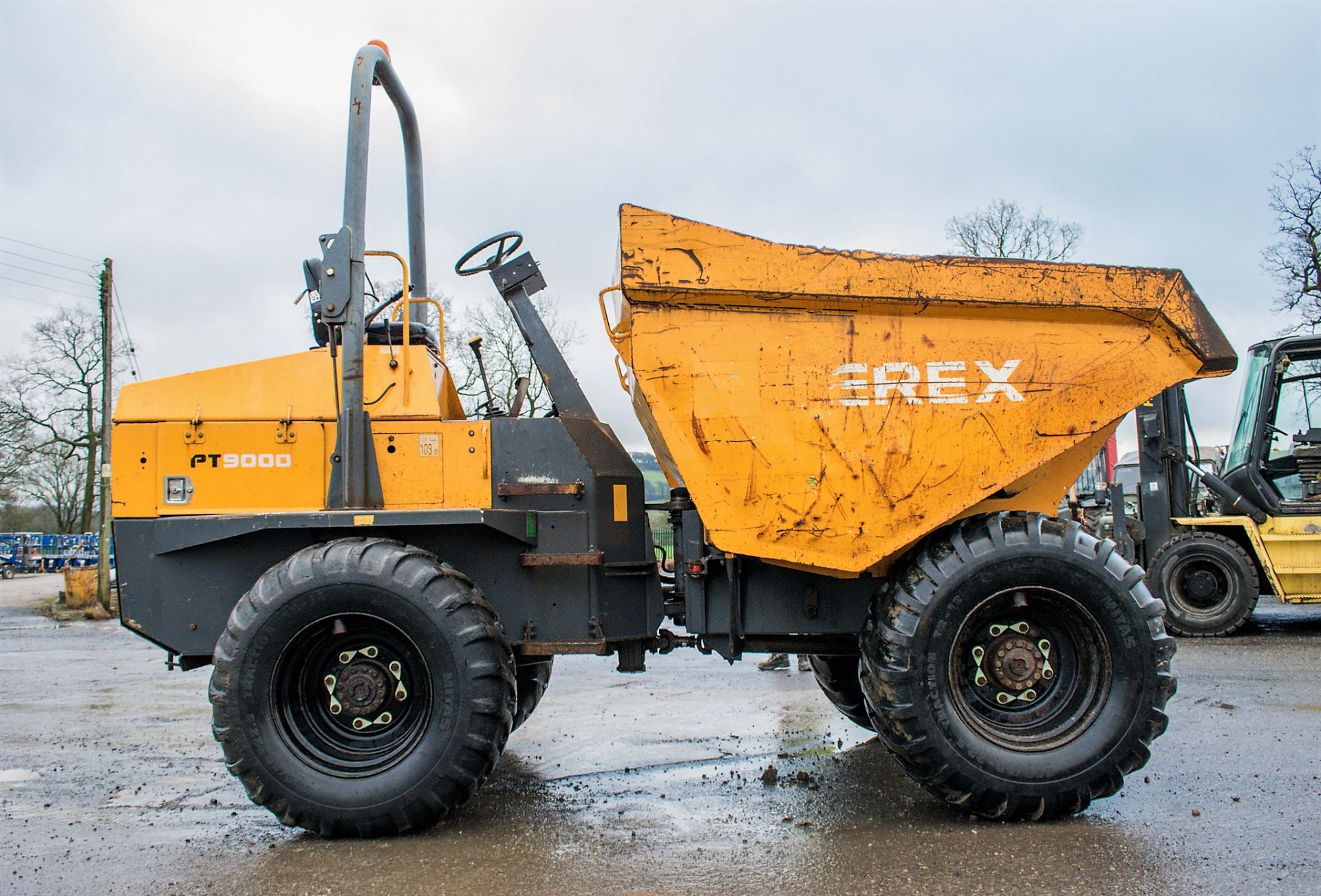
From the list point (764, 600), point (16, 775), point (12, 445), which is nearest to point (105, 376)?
point (12, 445)

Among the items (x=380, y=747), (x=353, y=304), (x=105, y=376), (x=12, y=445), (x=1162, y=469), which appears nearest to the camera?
(x=380, y=747)

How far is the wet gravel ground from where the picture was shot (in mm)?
3559

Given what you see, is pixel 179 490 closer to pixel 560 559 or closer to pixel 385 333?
pixel 385 333

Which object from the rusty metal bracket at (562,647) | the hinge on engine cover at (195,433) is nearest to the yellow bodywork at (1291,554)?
the rusty metal bracket at (562,647)

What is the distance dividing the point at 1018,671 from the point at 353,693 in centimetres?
301

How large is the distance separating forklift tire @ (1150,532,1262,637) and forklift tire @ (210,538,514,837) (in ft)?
30.2

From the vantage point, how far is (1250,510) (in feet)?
34.4

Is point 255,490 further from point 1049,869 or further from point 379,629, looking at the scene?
point 1049,869

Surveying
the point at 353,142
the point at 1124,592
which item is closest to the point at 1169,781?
the point at 1124,592

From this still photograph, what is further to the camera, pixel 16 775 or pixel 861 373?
pixel 16 775

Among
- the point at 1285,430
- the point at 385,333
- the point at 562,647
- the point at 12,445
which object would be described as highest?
the point at 12,445

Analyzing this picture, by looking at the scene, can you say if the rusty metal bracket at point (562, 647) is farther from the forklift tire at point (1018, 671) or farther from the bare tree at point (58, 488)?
the bare tree at point (58, 488)

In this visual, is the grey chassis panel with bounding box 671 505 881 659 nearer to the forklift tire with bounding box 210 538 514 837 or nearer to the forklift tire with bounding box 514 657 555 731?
the forklift tire with bounding box 210 538 514 837

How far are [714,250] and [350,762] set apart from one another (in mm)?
2799
